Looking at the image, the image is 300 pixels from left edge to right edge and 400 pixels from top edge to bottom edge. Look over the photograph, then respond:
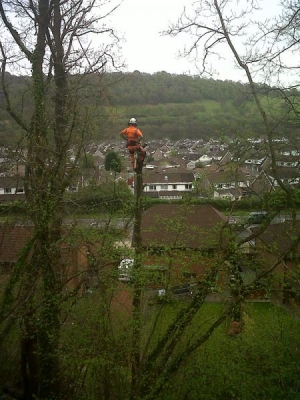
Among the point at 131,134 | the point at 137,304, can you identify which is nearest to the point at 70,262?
the point at 137,304

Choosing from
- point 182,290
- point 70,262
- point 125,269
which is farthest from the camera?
point 70,262

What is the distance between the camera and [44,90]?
5766mm

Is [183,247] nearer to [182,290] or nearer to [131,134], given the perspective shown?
[182,290]

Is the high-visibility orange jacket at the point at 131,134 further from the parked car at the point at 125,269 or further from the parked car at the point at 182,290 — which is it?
the parked car at the point at 182,290

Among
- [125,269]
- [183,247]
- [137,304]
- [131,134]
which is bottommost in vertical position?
[137,304]

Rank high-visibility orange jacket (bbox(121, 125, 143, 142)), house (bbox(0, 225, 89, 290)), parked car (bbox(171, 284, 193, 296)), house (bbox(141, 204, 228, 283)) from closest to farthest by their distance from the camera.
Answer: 1. house (bbox(141, 204, 228, 283))
2. parked car (bbox(171, 284, 193, 296))
3. house (bbox(0, 225, 89, 290))
4. high-visibility orange jacket (bbox(121, 125, 143, 142))

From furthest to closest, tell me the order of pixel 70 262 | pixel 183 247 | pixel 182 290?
pixel 70 262 → pixel 182 290 → pixel 183 247

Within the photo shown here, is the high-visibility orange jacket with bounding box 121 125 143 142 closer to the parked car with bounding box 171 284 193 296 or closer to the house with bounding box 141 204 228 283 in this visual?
the house with bounding box 141 204 228 283

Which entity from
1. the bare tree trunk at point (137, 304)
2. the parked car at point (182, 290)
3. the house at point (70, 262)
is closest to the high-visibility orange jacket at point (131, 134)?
the bare tree trunk at point (137, 304)

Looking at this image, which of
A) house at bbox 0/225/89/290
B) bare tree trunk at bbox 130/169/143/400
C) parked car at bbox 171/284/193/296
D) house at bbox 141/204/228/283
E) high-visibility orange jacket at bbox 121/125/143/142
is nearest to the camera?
bare tree trunk at bbox 130/169/143/400

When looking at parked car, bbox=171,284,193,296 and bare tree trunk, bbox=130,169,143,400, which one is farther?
parked car, bbox=171,284,193,296

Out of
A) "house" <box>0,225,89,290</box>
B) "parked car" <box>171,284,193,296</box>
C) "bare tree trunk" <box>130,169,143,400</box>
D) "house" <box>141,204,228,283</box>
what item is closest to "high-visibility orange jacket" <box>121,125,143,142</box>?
"bare tree trunk" <box>130,169,143,400</box>

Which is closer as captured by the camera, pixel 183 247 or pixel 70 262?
pixel 183 247

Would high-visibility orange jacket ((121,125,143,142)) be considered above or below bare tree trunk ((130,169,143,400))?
above
